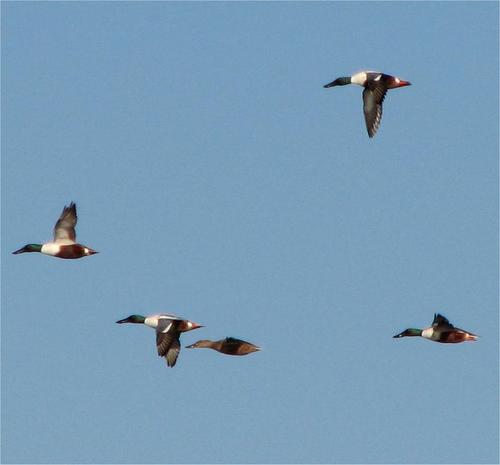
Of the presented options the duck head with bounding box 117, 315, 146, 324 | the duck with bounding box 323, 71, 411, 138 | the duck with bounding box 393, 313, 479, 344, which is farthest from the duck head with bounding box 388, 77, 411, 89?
the duck head with bounding box 117, 315, 146, 324

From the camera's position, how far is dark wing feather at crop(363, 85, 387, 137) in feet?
162

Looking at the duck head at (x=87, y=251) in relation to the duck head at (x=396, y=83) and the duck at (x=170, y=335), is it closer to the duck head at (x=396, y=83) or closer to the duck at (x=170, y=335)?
the duck at (x=170, y=335)

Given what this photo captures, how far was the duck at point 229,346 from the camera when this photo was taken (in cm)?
5038

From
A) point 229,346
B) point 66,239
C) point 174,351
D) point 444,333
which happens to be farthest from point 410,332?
point 66,239

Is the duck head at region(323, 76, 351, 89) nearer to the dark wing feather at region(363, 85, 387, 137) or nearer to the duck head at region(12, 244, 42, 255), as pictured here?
the dark wing feather at region(363, 85, 387, 137)

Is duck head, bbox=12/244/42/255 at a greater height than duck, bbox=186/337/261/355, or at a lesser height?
greater

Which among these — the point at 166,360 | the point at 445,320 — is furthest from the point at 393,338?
the point at 166,360

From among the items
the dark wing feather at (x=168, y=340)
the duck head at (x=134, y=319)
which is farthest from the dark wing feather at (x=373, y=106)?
the duck head at (x=134, y=319)

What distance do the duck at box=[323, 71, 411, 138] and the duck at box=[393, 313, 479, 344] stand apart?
173 inches

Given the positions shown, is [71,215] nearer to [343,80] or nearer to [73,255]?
[73,255]

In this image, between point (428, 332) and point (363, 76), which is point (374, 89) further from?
point (428, 332)

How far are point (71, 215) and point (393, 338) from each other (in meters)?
7.99

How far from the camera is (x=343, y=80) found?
51.1 m

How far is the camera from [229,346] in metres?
51.0
